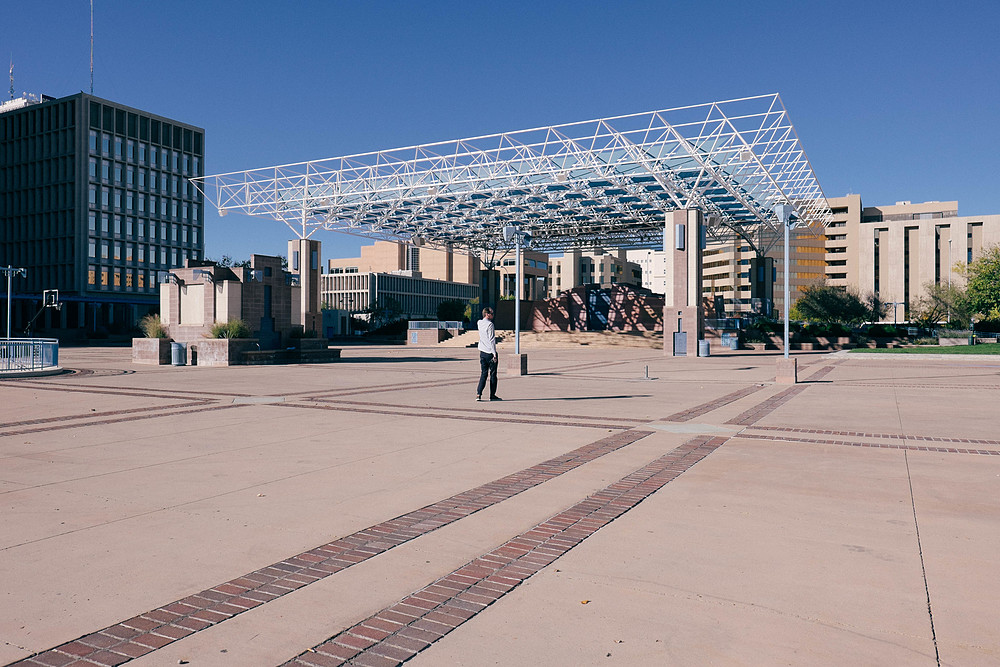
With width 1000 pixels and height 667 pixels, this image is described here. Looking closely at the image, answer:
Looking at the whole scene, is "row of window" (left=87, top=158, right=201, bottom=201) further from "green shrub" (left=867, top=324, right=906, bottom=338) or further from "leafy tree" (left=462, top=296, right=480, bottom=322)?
"green shrub" (left=867, top=324, right=906, bottom=338)

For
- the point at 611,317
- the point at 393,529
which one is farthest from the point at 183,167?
the point at 393,529

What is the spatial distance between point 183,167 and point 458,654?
102m

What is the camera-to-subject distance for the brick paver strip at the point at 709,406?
12.1 metres

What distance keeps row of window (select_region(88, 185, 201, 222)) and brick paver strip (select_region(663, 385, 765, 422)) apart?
86317 mm

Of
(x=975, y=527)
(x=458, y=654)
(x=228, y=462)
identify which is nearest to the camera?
(x=458, y=654)

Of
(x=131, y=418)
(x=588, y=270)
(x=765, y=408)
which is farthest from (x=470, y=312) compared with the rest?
(x=131, y=418)

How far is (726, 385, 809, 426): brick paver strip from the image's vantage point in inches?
467

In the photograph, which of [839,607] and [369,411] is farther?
[369,411]

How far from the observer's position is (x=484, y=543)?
16.8 feet

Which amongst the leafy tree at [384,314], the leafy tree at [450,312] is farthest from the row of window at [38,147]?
the leafy tree at [450,312]

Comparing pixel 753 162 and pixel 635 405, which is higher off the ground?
pixel 753 162

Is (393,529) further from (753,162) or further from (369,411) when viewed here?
(753,162)

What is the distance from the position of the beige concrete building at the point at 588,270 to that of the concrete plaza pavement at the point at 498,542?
16313 cm

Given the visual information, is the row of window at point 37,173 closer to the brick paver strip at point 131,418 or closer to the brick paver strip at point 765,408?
the brick paver strip at point 131,418
